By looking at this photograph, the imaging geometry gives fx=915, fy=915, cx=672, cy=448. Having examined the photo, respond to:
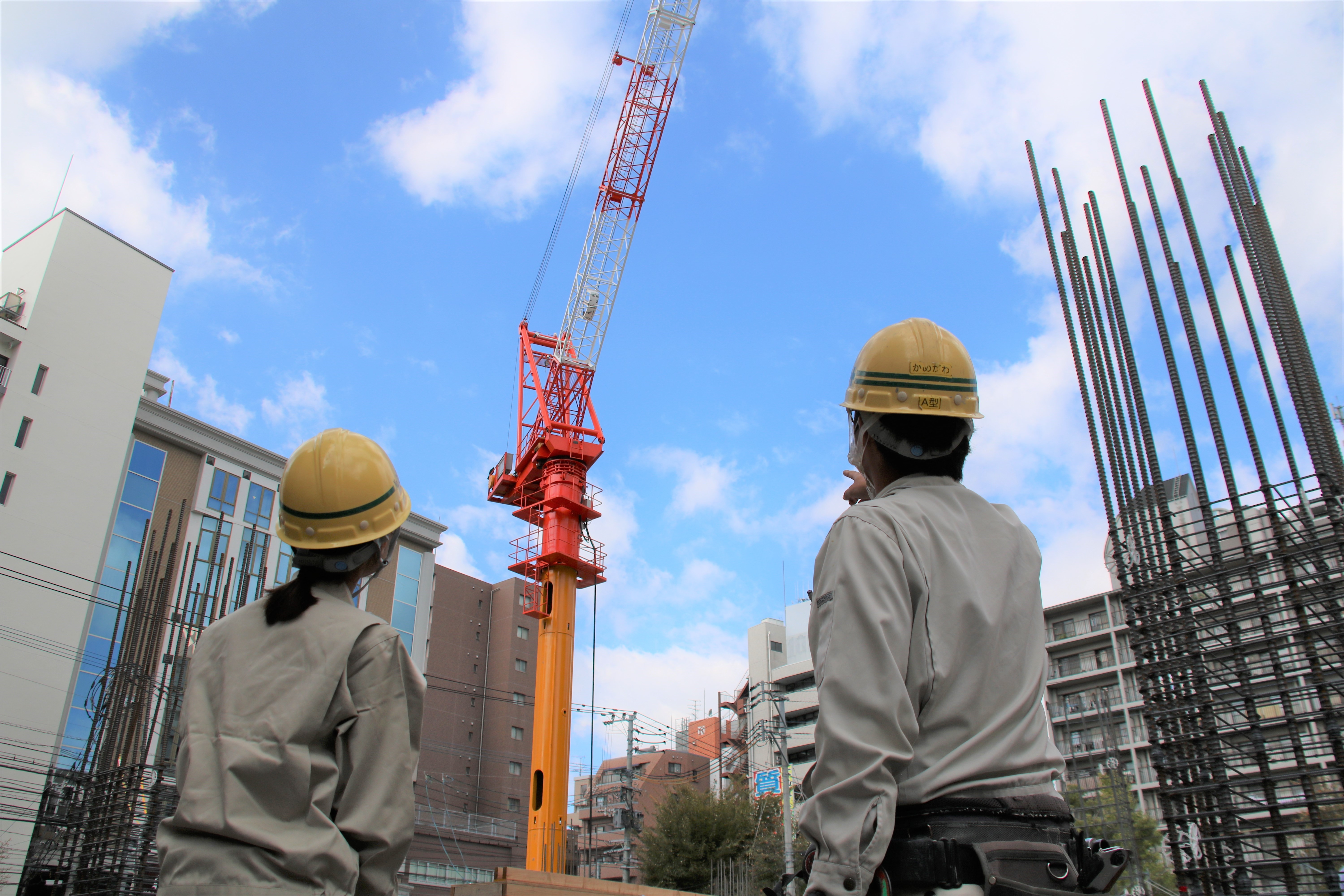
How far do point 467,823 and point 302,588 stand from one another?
45606 mm

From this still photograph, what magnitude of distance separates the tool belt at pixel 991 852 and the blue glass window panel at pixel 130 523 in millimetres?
35757

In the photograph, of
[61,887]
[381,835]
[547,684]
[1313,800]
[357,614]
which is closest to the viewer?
[381,835]

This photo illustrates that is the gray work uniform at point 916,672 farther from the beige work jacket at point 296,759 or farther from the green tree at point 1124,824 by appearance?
the green tree at point 1124,824

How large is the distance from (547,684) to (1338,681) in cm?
1812

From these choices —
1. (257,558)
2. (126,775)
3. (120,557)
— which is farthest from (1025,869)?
(257,558)

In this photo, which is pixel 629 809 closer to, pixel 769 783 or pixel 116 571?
pixel 769 783

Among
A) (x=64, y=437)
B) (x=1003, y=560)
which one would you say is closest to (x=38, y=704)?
(x=64, y=437)

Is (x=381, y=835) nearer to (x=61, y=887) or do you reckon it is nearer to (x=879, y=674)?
(x=879, y=674)

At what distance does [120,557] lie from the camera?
1247 inches

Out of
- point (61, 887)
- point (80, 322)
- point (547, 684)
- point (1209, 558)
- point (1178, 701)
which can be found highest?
point (80, 322)

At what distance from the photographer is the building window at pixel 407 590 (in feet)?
146

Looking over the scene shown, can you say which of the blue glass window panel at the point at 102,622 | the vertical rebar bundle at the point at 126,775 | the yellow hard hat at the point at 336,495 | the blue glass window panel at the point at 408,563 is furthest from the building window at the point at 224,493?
the yellow hard hat at the point at 336,495

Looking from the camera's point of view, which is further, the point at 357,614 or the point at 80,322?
the point at 80,322

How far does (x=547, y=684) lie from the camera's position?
23969 mm
